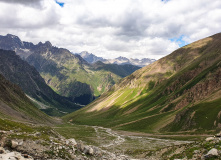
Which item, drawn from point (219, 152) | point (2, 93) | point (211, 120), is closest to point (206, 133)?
point (211, 120)

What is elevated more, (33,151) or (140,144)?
(33,151)

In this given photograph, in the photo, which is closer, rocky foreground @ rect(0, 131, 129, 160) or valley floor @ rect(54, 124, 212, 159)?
rocky foreground @ rect(0, 131, 129, 160)

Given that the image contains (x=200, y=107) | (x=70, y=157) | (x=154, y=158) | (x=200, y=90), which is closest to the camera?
(x=70, y=157)

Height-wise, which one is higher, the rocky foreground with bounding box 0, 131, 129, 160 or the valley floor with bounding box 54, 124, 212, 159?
the rocky foreground with bounding box 0, 131, 129, 160

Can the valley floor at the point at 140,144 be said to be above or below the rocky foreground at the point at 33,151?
below

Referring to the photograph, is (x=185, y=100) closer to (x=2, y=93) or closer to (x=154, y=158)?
(x=154, y=158)

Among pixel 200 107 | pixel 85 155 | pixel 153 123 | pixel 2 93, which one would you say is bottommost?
pixel 153 123

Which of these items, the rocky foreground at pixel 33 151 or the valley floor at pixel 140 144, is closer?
the rocky foreground at pixel 33 151

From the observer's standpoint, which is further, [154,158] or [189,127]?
[189,127]

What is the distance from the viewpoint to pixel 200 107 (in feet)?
490

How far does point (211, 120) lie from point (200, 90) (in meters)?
72.0

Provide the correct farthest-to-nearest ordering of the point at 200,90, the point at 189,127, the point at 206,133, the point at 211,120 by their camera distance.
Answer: the point at 200,90
the point at 189,127
the point at 211,120
the point at 206,133

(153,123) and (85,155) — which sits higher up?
(85,155)

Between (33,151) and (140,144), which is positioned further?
(140,144)
